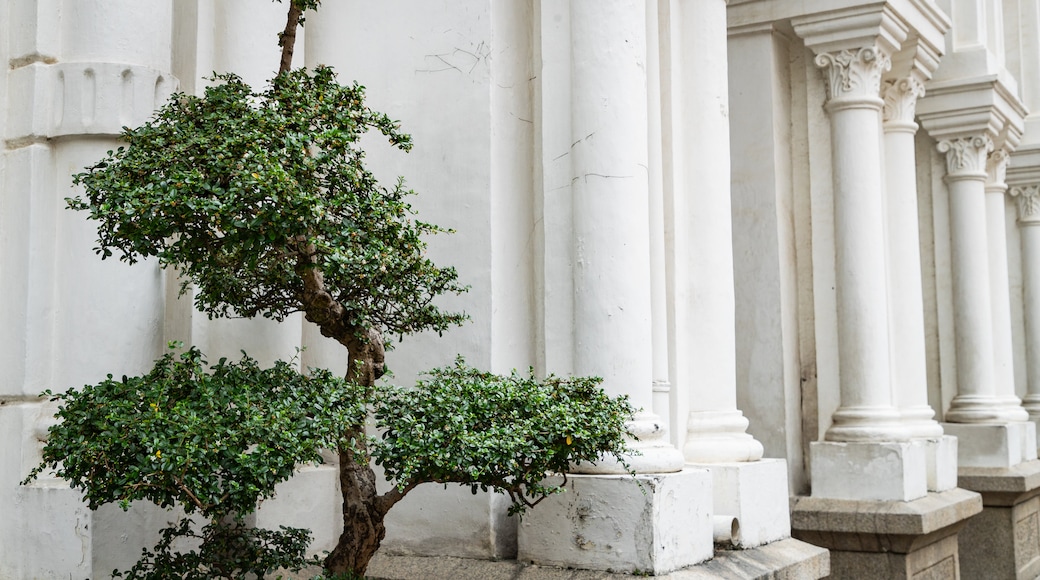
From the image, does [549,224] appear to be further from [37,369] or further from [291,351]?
[37,369]

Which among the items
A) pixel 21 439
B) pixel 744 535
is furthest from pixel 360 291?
pixel 744 535

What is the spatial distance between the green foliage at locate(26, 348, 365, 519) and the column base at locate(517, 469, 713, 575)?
1.30 meters

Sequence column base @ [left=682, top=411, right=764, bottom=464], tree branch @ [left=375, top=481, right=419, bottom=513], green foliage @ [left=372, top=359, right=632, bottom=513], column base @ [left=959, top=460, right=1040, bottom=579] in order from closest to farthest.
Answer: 1. green foliage @ [left=372, top=359, right=632, bottom=513]
2. tree branch @ [left=375, top=481, right=419, bottom=513]
3. column base @ [left=682, top=411, right=764, bottom=464]
4. column base @ [left=959, top=460, right=1040, bottom=579]

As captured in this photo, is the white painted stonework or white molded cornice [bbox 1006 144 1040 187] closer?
the white painted stonework

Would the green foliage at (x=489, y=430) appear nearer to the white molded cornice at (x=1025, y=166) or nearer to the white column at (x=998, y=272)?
the white column at (x=998, y=272)

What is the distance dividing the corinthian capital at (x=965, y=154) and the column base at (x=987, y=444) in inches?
96.9

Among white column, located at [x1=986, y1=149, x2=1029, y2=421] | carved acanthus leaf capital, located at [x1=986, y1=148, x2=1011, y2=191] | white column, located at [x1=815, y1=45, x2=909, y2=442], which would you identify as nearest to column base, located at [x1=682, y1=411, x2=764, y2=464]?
white column, located at [x1=815, y1=45, x2=909, y2=442]

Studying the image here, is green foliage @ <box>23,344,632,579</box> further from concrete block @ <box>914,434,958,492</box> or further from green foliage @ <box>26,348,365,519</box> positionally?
concrete block @ <box>914,434,958,492</box>

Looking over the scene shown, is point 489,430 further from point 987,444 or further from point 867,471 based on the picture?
point 987,444

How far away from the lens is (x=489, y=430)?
3.83 m

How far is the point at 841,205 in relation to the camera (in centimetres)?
815

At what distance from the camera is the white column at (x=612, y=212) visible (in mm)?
4758

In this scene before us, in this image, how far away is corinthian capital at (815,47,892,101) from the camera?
8133 millimetres

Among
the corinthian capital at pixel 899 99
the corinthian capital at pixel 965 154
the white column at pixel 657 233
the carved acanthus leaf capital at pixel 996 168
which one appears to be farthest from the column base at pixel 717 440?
the carved acanthus leaf capital at pixel 996 168
